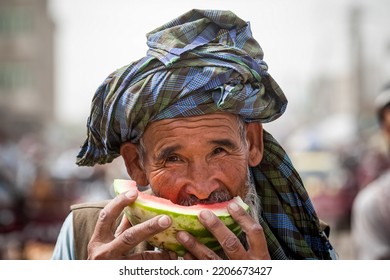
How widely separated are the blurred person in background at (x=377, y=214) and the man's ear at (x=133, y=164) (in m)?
2.31

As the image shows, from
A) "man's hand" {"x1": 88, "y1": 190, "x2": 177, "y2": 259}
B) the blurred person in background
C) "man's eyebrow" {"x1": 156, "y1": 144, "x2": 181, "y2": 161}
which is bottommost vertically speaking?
the blurred person in background

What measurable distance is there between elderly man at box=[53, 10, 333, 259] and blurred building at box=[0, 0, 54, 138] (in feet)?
21.6

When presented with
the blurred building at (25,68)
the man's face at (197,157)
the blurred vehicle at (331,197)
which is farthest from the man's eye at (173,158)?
the blurred building at (25,68)

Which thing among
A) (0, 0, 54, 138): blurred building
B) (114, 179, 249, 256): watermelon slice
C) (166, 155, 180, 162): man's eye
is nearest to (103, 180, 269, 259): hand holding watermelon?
(114, 179, 249, 256): watermelon slice

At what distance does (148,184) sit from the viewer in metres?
2.28

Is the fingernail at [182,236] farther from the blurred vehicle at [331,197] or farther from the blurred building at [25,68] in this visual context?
the blurred building at [25,68]

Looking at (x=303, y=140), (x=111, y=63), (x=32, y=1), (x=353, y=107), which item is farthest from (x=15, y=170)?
(x=353, y=107)

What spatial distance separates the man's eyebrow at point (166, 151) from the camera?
212 centimetres

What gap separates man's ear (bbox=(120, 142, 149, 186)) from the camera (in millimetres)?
2246

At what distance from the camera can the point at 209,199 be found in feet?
6.78

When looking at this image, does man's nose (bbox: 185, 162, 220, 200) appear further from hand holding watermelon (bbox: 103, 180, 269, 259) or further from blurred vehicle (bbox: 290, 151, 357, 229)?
blurred vehicle (bbox: 290, 151, 357, 229)

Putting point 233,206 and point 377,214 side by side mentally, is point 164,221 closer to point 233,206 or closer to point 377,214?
point 233,206

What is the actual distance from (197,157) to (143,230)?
10.9 inches
